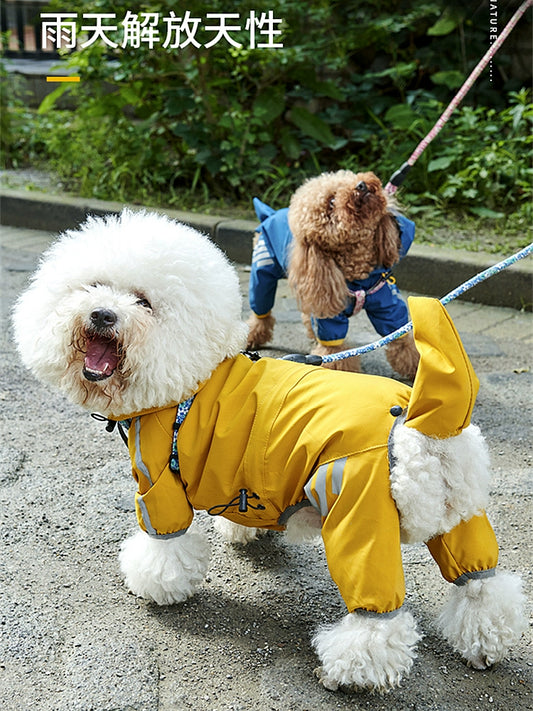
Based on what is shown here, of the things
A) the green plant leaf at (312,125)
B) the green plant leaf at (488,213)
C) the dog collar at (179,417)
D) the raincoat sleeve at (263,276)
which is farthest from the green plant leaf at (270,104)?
the dog collar at (179,417)

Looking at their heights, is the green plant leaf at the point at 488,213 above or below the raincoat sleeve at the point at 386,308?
above

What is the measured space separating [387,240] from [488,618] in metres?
1.73

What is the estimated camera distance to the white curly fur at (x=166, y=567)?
6.66ft

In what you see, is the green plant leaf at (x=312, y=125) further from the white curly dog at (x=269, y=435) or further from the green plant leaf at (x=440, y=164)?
the white curly dog at (x=269, y=435)

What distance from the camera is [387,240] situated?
3201mm

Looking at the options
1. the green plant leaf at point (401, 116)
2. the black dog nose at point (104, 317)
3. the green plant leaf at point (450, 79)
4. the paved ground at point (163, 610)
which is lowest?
the paved ground at point (163, 610)

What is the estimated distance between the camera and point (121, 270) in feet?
6.07

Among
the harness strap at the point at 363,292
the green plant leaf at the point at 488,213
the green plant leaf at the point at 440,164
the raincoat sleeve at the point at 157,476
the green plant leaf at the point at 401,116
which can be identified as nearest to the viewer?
the raincoat sleeve at the point at 157,476

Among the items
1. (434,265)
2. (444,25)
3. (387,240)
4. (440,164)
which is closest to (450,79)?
(444,25)

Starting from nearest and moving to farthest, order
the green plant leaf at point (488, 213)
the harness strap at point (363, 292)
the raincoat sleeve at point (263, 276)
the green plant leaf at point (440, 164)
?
the harness strap at point (363, 292)
the raincoat sleeve at point (263, 276)
the green plant leaf at point (488, 213)
the green plant leaf at point (440, 164)

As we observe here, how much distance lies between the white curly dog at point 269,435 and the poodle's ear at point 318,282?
1159mm

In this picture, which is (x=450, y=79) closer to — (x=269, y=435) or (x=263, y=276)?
(x=263, y=276)

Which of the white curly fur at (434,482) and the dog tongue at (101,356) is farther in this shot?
the dog tongue at (101,356)

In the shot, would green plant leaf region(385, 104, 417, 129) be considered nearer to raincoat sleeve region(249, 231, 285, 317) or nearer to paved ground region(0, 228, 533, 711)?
raincoat sleeve region(249, 231, 285, 317)
